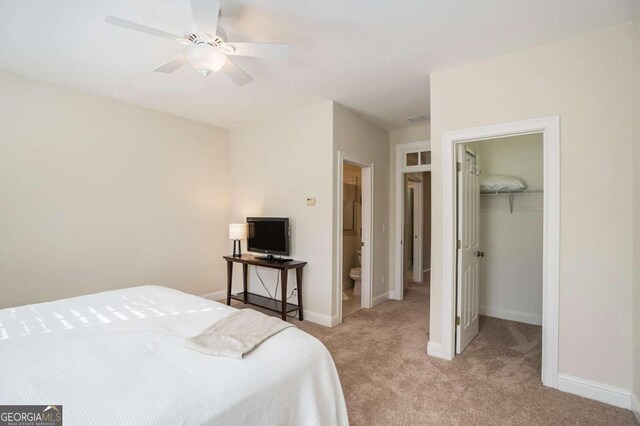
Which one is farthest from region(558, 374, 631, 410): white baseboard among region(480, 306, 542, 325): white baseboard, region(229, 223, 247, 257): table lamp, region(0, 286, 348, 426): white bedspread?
region(229, 223, 247, 257): table lamp

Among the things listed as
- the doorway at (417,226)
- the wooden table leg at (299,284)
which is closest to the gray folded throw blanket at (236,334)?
the wooden table leg at (299,284)

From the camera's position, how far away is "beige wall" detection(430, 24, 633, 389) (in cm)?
204

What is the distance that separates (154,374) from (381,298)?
12.2ft

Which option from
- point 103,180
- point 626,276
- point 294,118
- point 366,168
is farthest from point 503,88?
point 103,180

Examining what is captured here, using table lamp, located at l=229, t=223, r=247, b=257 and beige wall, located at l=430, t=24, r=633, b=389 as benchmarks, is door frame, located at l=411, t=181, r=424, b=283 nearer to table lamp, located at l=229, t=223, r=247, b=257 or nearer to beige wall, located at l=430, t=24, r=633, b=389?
table lamp, located at l=229, t=223, r=247, b=257

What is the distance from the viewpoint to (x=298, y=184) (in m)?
3.84

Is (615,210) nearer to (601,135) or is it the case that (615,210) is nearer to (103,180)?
(601,135)

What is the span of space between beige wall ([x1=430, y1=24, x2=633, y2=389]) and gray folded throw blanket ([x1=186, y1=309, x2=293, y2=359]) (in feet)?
7.07

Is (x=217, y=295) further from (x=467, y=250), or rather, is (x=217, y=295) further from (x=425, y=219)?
(x=425, y=219)

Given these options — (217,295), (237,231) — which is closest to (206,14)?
(237,231)

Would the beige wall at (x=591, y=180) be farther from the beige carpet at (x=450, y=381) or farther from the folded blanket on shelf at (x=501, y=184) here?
the folded blanket on shelf at (x=501, y=184)

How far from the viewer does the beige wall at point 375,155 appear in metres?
3.64

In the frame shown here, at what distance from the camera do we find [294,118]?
12.8 feet

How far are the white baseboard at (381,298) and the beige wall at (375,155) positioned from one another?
33 millimetres
